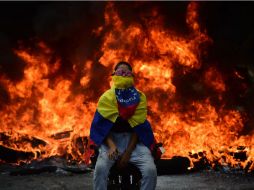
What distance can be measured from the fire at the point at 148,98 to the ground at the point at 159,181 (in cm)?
112

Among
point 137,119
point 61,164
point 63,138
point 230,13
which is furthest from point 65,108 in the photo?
point 137,119

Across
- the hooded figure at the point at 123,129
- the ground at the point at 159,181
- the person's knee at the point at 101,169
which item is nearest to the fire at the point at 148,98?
the ground at the point at 159,181

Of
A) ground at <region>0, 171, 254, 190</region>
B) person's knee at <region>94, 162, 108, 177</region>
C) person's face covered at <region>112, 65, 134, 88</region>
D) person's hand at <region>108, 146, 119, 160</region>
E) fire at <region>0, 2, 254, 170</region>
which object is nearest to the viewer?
person's knee at <region>94, 162, 108, 177</region>

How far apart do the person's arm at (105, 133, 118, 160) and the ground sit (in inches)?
106

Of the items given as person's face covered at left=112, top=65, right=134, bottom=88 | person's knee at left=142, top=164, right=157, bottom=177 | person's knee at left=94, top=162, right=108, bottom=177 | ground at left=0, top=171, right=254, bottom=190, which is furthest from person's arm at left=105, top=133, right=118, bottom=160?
ground at left=0, top=171, right=254, bottom=190

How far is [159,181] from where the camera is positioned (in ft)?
27.0

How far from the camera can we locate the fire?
10.3 metres

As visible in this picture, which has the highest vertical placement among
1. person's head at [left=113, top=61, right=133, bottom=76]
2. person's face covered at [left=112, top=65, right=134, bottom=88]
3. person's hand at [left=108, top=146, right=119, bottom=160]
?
person's head at [left=113, top=61, right=133, bottom=76]

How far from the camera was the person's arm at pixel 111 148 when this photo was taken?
15.9 ft

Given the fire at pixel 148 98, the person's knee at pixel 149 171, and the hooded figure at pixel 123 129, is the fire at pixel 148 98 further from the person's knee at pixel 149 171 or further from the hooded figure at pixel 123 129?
the person's knee at pixel 149 171

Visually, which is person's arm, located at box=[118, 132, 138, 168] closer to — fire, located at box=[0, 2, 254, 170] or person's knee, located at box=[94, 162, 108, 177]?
person's knee, located at box=[94, 162, 108, 177]

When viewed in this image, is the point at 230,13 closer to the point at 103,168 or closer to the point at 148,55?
the point at 148,55

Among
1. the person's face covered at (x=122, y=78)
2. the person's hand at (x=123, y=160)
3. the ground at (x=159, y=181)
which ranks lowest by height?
the ground at (x=159, y=181)

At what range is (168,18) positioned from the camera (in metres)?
11.5
